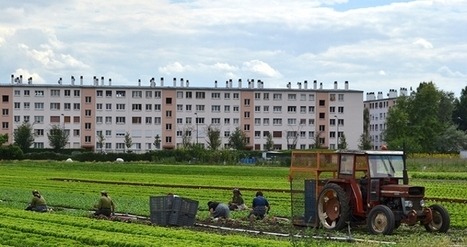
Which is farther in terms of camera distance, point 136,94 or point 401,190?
point 136,94

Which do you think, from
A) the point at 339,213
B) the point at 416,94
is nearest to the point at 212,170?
the point at 339,213

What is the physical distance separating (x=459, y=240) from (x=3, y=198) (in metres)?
26.3

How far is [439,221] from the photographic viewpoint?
82.6 feet

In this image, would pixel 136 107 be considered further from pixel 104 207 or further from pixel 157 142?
pixel 104 207

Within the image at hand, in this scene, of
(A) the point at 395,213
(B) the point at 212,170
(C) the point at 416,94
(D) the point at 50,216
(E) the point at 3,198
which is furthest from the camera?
(C) the point at 416,94

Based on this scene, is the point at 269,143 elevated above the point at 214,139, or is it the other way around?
the point at 214,139

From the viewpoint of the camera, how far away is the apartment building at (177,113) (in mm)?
143500

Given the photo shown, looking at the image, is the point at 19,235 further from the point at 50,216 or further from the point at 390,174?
the point at 390,174

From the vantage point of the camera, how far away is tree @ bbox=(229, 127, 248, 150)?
13975cm

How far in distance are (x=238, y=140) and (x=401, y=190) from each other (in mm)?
115032

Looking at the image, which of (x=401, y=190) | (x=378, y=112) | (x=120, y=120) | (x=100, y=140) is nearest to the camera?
(x=401, y=190)

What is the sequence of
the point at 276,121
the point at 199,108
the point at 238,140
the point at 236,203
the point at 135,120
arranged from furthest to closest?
the point at 276,121 < the point at 199,108 < the point at 135,120 < the point at 238,140 < the point at 236,203

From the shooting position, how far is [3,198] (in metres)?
42.3

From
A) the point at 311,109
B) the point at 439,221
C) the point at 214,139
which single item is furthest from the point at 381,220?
the point at 311,109
